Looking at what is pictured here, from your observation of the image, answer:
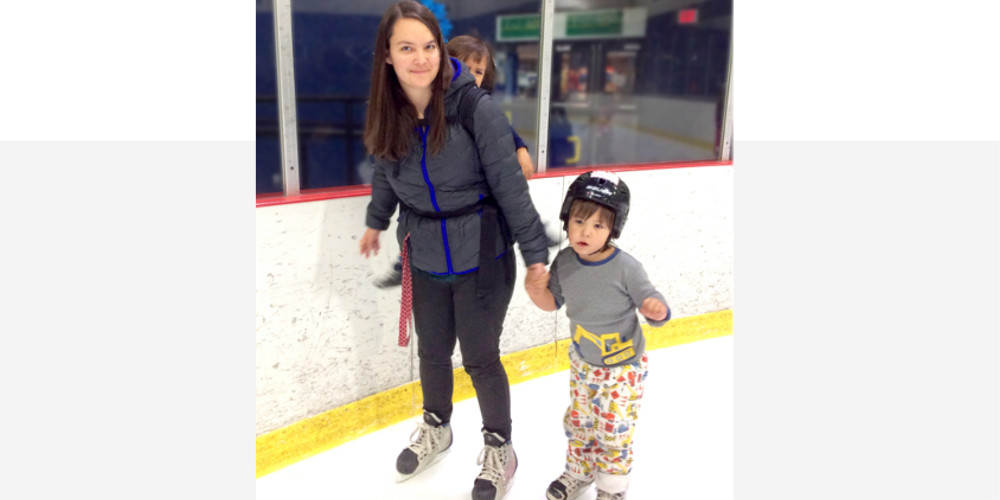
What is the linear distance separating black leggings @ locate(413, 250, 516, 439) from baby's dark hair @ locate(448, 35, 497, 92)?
49 centimetres

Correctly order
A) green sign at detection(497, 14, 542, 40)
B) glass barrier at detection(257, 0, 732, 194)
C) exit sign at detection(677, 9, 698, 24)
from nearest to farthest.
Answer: glass barrier at detection(257, 0, 732, 194) → exit sign at detection(677, 9, 698, 24) → green sign at detection(497, 14, 542, 40)

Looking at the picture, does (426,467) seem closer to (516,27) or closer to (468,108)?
(468,108)

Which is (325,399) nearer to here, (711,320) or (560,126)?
(711,320)

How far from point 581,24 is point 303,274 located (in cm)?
1569

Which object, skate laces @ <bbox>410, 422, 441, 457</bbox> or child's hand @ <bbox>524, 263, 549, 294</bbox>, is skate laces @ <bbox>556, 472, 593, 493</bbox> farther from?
child's hand @ <bbox>524, 263, 549, 294</bbox>

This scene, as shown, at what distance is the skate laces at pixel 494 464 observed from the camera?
1833 mm

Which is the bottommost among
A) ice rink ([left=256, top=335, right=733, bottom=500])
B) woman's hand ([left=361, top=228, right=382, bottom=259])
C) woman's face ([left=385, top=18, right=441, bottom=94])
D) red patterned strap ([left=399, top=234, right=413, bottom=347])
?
ice rink ([left=256, top=335, right=733, bottom=500])

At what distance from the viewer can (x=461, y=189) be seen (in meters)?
1.61

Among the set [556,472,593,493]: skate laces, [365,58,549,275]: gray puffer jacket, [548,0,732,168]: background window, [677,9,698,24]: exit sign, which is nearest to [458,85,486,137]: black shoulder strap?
[365,58,549,275]: gray puffer jacket

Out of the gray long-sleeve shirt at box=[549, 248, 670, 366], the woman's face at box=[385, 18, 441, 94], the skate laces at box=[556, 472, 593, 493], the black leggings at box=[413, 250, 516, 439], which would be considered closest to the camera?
the woman's face at box=[385, 18, 441, 94]

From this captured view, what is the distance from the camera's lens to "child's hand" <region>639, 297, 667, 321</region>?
147cm

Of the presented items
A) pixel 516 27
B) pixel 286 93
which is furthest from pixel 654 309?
pixel 516 27

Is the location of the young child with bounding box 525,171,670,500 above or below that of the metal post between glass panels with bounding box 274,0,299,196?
below

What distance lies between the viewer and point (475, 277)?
169 centimetres
